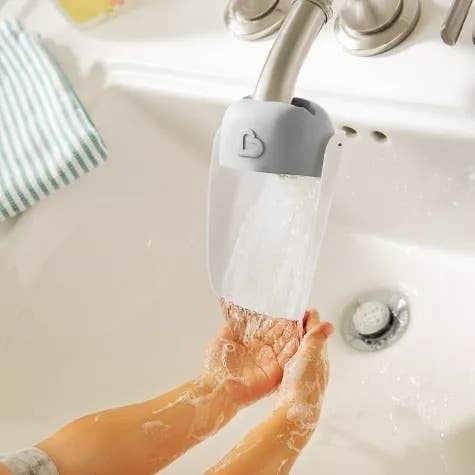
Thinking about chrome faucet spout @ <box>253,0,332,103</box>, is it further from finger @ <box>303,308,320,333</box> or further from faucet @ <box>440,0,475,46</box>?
finger @ <box>303,308,320,333</box>

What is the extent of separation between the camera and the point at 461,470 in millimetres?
572

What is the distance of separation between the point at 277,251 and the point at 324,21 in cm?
17

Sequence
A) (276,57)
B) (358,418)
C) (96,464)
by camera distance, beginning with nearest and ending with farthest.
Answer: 1. (276,57)
2. (96,464)
3. (358,418)

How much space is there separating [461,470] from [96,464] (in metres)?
0.28

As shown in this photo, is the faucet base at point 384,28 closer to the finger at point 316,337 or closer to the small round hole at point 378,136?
the small round hole at point 378,136

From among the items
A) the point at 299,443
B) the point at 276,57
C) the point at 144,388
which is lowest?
the point at 144,388

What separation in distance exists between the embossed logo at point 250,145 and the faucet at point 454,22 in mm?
151

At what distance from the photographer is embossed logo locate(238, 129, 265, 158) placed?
1.35ft

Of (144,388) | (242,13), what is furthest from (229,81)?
(144,388)

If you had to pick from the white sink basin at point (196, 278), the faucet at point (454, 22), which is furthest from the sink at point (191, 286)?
the faucet at point (454, 22)

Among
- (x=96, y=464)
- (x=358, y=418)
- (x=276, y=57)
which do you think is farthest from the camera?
(x=358, y=418)

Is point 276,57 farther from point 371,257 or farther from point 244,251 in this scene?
point 371,257

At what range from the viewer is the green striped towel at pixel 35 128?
635 mm

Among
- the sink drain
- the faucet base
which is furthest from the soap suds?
the faucet base
